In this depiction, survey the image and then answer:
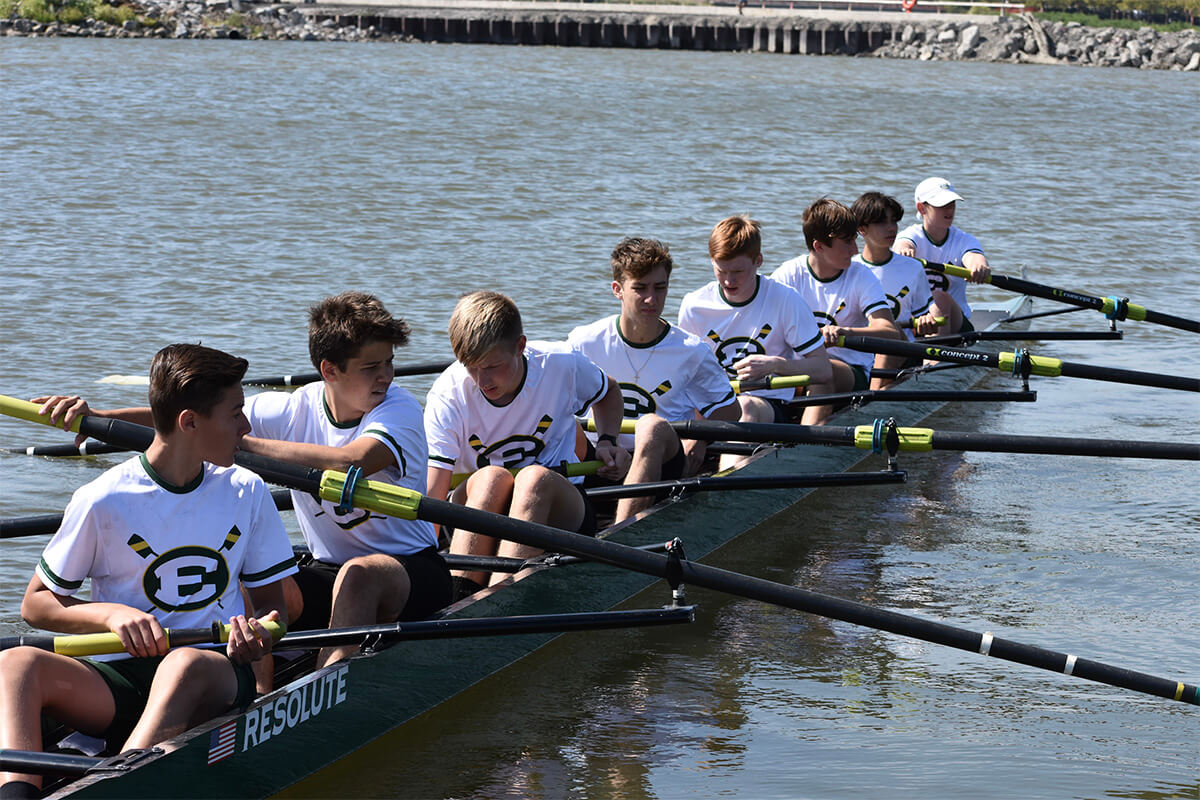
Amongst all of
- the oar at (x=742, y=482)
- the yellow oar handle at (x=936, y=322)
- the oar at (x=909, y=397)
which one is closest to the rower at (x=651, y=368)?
the oar at (x=742, y=482)

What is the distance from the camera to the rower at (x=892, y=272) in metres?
9.52

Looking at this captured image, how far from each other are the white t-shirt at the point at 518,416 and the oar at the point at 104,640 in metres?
1.78

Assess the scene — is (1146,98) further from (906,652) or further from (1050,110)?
(906,652)

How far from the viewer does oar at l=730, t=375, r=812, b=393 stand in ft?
24.7

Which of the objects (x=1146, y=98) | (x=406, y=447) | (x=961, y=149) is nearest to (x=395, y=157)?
(x=961, y=149)

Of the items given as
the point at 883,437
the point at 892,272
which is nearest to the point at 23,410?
the point at 883,437

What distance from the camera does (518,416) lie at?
19.2 feet

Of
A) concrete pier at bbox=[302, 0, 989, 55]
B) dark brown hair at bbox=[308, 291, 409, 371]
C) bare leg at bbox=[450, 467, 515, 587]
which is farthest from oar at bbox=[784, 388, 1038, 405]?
concrete pier at bbox=[302, 0, 989, 55]

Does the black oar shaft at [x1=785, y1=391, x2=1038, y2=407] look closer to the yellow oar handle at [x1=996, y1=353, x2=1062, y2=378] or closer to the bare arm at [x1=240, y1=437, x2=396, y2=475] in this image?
the yellow oar handle at [x1=996, y1=353, x2=1062, y2=378]

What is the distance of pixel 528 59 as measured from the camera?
2099 inches

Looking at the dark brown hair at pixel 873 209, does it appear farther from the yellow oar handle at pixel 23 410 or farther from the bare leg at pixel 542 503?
the yellow oar handle at pixel 23 410

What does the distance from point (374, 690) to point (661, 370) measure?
2.56m

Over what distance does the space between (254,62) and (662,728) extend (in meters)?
41.5

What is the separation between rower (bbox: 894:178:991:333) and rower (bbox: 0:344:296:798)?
7.32m
